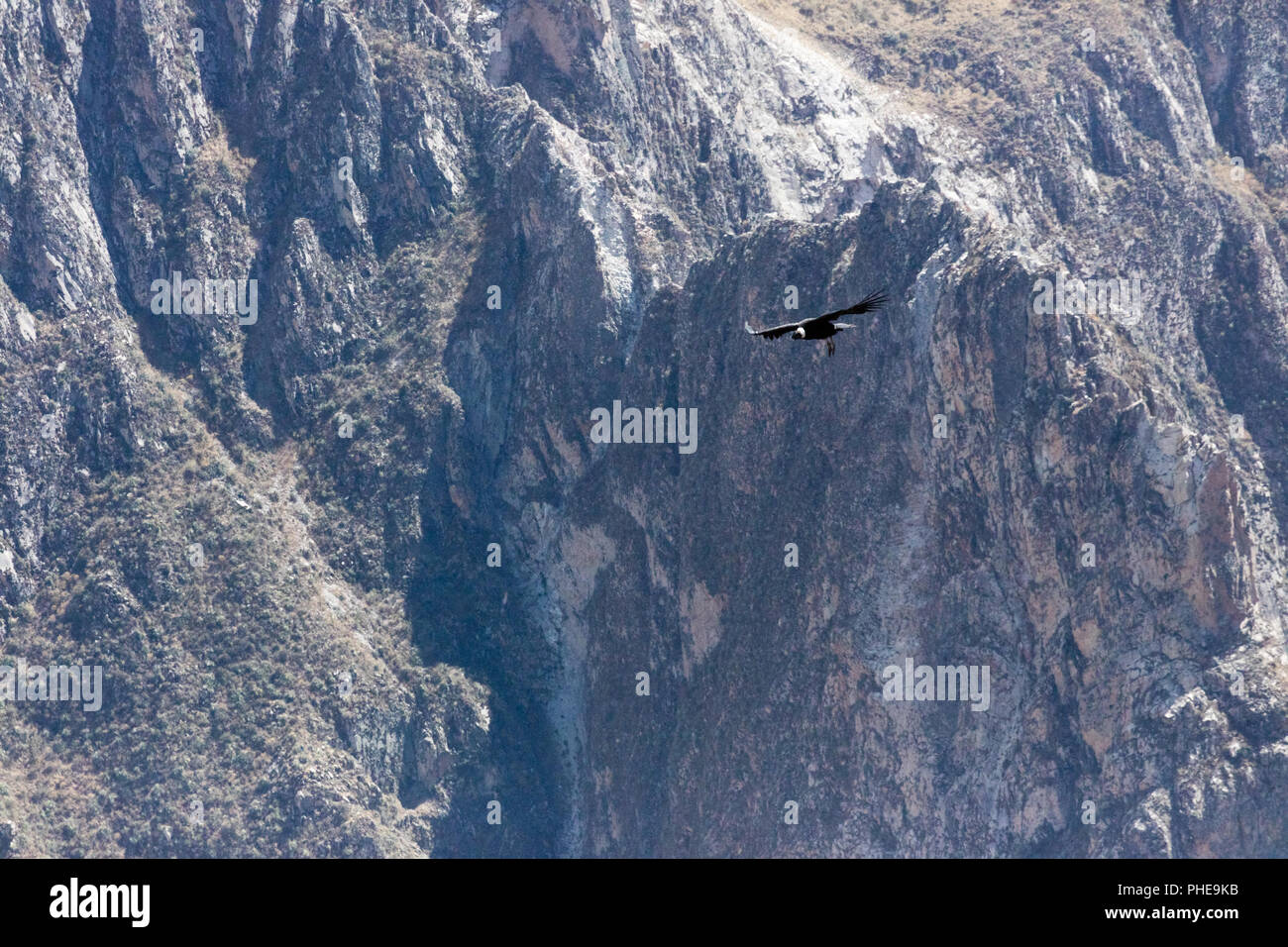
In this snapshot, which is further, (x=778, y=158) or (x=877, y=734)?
(x=778, y=158)

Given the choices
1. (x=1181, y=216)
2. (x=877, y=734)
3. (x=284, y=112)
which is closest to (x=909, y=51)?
(x=1181, y=216)

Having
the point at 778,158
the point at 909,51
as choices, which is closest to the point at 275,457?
the point at 778,158

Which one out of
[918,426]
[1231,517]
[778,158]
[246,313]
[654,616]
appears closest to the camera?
[1231,517]

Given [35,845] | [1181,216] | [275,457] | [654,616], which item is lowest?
[35,845]

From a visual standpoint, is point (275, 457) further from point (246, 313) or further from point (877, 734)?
point (877, 734)

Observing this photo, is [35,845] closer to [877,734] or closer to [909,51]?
[877,734]

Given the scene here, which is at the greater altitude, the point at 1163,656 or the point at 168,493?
the point at 168,493

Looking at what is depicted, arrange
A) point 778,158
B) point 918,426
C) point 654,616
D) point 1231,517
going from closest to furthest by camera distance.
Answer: point 1231,517
point 918,426
point 654,616
point 778,158
